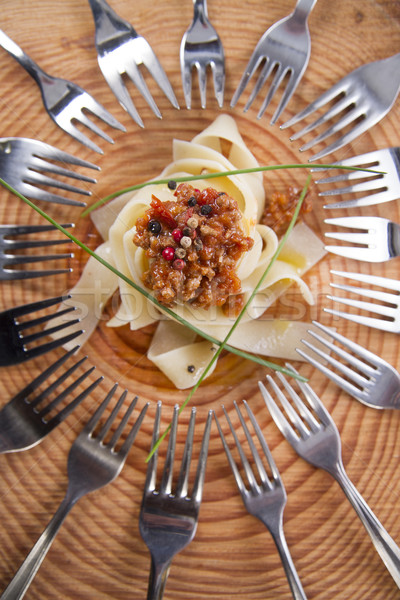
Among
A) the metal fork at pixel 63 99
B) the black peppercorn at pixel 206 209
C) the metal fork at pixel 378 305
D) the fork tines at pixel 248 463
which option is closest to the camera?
the black peppercorn at pixel 206 209

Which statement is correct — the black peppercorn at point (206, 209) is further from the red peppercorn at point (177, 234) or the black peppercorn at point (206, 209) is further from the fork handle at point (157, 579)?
the fork handle at point (157, 579)

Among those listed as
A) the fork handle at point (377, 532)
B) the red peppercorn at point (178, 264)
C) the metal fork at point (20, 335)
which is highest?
the red peppercorn at point (178, 264)

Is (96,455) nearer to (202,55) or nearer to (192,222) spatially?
(192,222)

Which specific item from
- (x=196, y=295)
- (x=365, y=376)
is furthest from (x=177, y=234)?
(x=365, y=376)

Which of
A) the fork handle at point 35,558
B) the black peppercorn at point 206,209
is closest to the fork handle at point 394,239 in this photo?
the black peppercorn at point 206,209

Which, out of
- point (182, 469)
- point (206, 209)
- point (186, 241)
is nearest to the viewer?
point (186, 241)

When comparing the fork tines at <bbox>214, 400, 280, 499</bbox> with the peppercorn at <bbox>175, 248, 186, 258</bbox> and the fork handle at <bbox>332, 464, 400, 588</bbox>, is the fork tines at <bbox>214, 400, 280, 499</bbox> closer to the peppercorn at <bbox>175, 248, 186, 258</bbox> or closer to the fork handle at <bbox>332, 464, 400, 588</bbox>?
the fork handle at <bbox>332, 464, 400, 588</bbox>

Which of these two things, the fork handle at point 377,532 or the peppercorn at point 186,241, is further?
the fork handle at point 377,532
